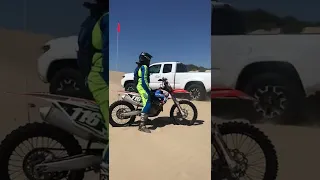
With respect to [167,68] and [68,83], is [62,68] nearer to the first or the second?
[68,83]

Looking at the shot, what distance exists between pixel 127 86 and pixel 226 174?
1107 millimetres

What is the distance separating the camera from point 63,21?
9.72 feet

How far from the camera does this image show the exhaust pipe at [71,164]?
3018 millimetres

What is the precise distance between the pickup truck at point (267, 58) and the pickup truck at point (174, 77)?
0.46 m

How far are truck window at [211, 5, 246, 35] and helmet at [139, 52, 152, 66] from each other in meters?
0.77

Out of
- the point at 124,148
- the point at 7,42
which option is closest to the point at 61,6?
the point at 7,42

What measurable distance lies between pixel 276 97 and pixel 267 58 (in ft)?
0.95

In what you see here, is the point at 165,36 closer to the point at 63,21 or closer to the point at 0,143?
the point at 63,21

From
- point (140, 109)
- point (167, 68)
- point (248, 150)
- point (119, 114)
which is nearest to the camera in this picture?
point (248, 150)

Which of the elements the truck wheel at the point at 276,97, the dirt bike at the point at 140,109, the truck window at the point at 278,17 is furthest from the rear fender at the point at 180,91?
the truck window at the point at 278,17

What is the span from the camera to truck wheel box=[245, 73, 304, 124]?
2.92 metres

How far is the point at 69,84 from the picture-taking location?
9.86 feet

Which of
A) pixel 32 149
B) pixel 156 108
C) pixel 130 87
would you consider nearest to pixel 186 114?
pixel 156 108

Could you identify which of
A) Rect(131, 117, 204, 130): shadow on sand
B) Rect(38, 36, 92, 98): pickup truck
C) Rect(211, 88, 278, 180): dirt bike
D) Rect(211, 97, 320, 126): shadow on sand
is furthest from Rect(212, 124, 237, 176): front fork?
Rect(38, 36, 92, 98): pickup truck
